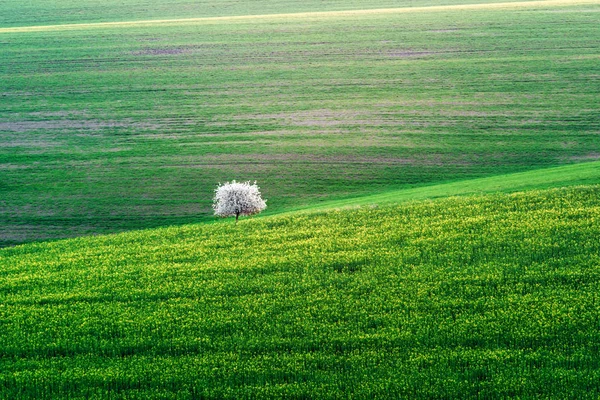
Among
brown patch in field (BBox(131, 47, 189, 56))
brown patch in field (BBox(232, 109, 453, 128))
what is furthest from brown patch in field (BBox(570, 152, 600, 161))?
brown patch in field (BBox(131, 47, 189, 56))

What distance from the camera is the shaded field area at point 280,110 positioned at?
33.0m

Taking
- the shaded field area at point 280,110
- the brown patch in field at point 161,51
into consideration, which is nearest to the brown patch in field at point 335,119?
the shaded field area at point 280,110

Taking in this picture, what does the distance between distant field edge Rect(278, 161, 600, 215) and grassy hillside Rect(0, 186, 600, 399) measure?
321cm

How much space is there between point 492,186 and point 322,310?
14.2 m

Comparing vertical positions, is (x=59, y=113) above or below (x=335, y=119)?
above

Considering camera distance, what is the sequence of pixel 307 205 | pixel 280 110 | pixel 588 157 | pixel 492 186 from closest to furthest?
pixel 492 186, pixel 307 205, pixel 588 157, pixel 280 110

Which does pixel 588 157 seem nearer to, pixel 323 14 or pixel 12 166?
pixel 12 166

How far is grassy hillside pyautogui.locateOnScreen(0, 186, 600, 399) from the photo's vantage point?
1350cm

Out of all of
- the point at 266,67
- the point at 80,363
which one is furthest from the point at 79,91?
the point at 80,363

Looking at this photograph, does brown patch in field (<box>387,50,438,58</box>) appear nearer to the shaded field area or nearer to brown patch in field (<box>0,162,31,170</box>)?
Result: the shaded field area

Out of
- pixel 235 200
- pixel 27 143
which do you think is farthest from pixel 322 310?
pixel 27 143

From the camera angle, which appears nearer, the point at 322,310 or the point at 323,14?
the point at 322,310

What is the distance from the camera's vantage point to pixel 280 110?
44.0 m

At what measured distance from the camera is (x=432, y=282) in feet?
56.8
